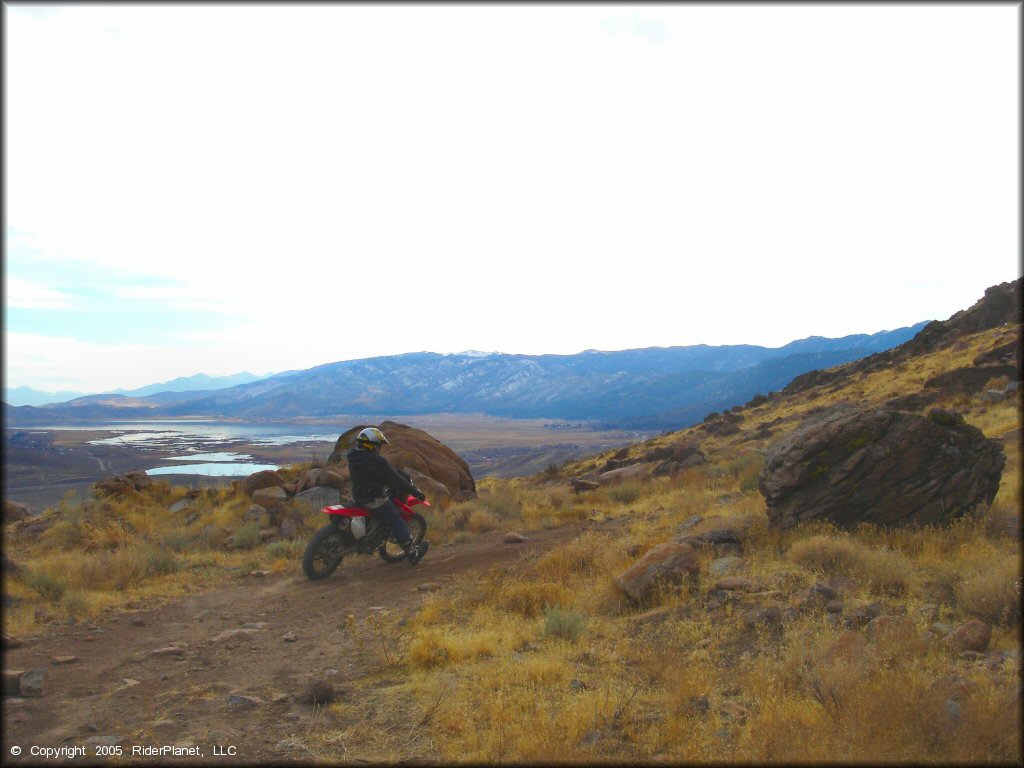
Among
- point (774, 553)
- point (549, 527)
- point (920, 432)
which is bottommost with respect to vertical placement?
point (549, 527)

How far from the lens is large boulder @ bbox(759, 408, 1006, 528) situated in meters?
8.44

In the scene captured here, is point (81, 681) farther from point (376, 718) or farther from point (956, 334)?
point (956, 334)

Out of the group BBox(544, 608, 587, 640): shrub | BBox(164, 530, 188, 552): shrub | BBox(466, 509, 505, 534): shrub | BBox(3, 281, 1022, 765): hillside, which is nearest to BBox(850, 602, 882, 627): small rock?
BBox(3, 281, 1022, 765): hillside

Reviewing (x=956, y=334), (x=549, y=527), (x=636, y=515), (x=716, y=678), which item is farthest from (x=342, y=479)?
(x=956, y=334)

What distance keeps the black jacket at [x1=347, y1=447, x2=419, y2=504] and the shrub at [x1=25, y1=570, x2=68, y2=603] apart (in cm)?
409

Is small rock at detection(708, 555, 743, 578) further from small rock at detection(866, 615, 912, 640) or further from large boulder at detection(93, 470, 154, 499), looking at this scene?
large boulder at detection(93, 470, 154, 499)

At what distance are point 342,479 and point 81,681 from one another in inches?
427

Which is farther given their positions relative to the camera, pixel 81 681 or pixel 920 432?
pixel 920 432

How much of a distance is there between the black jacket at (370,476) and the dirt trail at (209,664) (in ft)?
4.37

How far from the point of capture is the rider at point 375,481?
32.5ft

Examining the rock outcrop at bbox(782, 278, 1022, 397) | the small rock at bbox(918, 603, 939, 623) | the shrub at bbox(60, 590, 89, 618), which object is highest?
the rock outcrop at bbox(782, 278, 1022, 397)

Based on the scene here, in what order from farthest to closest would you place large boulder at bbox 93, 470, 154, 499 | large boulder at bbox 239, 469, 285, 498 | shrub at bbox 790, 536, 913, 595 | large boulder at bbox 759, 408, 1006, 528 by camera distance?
large boulder at bbox 93, 470, 154, 499
large boulder at bbox 239, 469, 285, 498
large boulder at bbox 759, 408, 1006, 528
shrub at bbox 790, 536, 913, 595

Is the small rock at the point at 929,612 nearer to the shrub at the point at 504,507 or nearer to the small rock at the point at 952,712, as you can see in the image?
the small rock at the point at 952,712

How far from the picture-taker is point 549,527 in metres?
14.6
